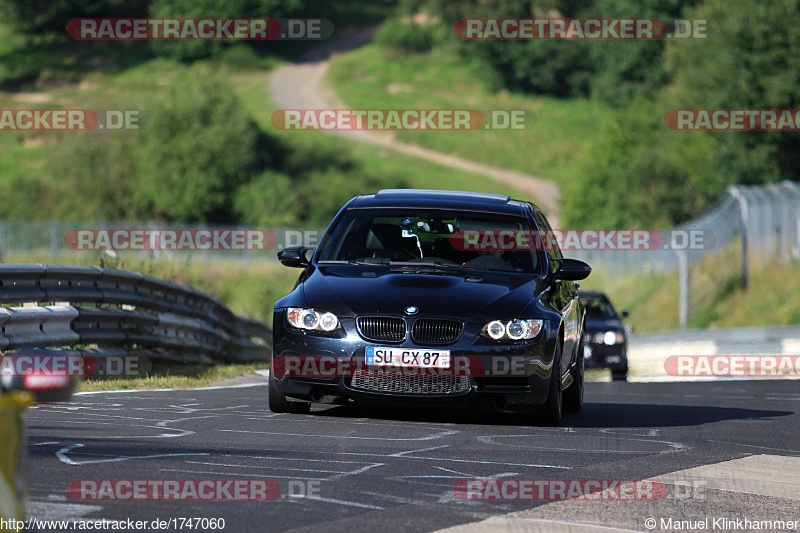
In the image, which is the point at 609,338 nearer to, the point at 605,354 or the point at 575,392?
the point at 605,354

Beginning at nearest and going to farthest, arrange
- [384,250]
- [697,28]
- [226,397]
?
[384,250] < [226,397] < [697,28]

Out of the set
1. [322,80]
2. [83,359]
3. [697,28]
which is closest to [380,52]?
[322,80]

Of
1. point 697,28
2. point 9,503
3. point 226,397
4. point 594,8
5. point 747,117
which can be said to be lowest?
point 226,397

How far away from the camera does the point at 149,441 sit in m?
8.40

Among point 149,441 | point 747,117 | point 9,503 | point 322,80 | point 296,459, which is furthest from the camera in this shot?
point 322,80

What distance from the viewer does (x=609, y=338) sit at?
2273 cm

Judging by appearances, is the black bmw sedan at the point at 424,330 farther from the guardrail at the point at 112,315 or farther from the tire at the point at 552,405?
the guardrail at the point at 112,315

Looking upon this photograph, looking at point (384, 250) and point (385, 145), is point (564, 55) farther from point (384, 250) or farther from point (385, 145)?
point (384, 250)

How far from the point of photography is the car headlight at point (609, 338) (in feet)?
74.5

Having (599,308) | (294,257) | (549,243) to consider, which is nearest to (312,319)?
(294,257)

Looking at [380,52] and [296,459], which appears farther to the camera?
[380,52]

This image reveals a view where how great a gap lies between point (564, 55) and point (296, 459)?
95550mm

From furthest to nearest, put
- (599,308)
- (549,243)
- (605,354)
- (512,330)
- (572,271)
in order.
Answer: (599,308) < (605,354) < (549,243) < (572,271) < (512,330)

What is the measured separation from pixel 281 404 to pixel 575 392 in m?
2.78
